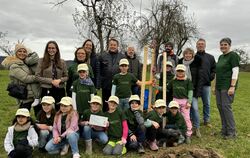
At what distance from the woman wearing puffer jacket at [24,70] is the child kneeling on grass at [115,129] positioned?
1742 millimetres

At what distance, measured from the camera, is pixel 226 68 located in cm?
789

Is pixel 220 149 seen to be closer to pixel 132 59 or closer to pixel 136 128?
pixel 136 128

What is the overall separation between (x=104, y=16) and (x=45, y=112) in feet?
36.6

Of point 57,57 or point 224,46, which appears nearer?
point 57,57

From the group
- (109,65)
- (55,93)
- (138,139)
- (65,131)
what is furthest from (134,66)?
(65,131)

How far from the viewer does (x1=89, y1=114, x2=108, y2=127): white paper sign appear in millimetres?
6980

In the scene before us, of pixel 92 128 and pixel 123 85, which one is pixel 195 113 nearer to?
pixel 123 85

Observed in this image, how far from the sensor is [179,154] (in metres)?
6.36

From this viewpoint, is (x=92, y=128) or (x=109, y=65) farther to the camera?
(x=109, y=65)

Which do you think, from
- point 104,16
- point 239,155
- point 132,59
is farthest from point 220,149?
point 104,16

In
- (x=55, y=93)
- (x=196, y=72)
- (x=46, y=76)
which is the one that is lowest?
(x=55, y=93)

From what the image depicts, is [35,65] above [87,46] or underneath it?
underneath

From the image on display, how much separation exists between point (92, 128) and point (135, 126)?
0.97 m

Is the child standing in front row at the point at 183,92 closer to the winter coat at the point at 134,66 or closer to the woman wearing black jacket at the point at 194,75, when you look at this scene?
the woman wearing black jacket at the point at 194,75
